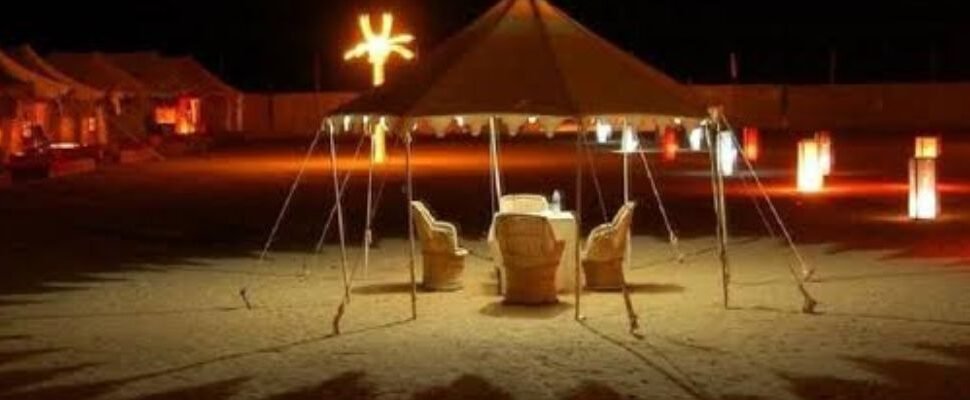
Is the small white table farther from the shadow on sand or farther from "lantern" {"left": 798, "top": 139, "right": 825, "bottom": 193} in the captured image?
"lantern" {"left": 798, "top": 139, "right": 825, "bottom": 193}

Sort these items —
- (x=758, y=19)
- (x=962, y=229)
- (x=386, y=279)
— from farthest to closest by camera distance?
(x=758, y=19) < (x=962, y=229) < (x=386, y=279)

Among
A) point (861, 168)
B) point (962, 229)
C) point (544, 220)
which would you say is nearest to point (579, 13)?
point (861, 168)

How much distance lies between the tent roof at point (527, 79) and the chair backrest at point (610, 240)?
53.8 inches

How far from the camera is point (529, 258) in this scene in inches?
539

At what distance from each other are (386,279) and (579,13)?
87462 millimetres

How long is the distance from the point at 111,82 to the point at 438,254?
3772cm

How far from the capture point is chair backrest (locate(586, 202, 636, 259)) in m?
14.6

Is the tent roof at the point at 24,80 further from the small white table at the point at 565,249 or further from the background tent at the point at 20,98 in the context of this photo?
the small white table at the point at 565,249

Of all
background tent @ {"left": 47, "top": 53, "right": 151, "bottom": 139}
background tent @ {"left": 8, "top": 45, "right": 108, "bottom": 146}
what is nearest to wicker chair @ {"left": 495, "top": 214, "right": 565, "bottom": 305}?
background tent @ {"left": 8, "top": 45, "right": 108, "bottom": 146}

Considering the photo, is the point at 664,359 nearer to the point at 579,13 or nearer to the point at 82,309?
the point at 82,309

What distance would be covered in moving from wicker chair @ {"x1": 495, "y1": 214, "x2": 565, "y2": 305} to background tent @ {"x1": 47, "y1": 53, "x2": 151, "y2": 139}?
36707 mm

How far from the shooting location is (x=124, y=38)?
95.8 meters

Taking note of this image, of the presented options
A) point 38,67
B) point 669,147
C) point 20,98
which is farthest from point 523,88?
point 38,67

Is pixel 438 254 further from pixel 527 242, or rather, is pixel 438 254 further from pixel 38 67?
pixel 38 67
